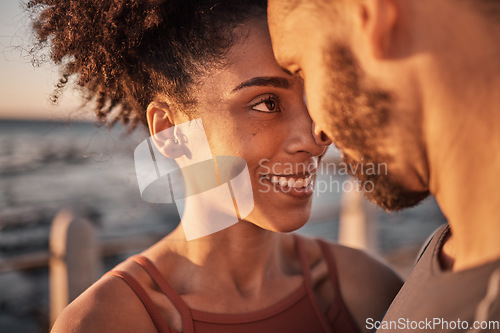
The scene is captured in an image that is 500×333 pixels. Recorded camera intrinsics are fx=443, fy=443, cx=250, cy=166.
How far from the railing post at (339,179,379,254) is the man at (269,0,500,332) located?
3.50m

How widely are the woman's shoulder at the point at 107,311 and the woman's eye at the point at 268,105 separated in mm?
781

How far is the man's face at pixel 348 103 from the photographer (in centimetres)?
115

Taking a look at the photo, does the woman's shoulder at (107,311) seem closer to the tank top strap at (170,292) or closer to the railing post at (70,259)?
the tank top strap at (170,292)

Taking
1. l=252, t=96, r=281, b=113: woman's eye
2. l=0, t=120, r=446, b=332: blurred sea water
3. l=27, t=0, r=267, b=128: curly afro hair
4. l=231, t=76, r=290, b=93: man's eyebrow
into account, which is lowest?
l=0, t=120, r=446, b=332: blurred sea water

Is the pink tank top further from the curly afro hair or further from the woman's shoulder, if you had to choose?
the curly afro hair

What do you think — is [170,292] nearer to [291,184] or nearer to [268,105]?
[291,184]

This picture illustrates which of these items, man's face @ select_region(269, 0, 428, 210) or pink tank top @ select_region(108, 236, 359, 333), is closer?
man's face @ select_region(269, 0, 428, 210)

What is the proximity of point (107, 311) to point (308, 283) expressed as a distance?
33.5 inches

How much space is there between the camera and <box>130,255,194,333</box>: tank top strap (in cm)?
164

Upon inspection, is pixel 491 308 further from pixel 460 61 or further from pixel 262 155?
pixel 262 155

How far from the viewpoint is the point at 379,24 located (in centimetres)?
104

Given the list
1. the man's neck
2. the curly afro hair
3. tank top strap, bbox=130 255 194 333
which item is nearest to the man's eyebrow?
the curly afro hair

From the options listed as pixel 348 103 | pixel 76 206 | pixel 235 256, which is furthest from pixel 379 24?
pixel 76 206

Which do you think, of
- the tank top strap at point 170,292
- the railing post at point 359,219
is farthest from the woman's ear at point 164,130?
the railing post at point 359,219
